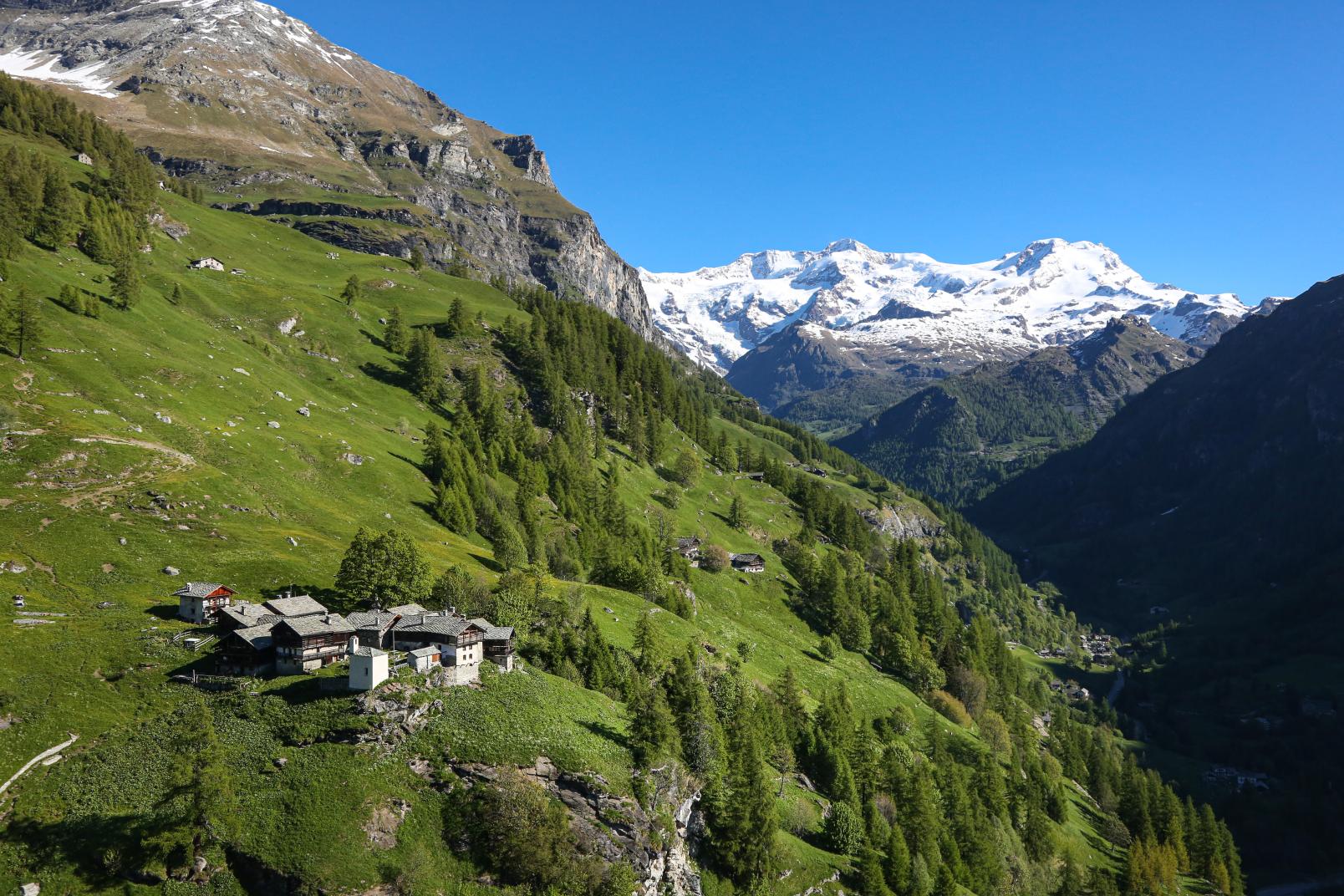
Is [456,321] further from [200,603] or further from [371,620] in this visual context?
[371,620]

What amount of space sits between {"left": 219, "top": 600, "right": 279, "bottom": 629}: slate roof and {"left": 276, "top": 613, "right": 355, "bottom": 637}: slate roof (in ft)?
6.76

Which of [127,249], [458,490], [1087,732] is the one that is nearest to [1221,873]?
[1087,732]

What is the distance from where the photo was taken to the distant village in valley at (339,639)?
180 ft

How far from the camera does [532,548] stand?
10775cm

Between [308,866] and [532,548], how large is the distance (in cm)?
6506

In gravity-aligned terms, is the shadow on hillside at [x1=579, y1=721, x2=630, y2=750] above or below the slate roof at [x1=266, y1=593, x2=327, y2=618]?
below

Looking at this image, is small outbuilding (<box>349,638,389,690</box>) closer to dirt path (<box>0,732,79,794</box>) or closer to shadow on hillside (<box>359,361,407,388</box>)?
dirt path (<box>0,732,79,794</box>)

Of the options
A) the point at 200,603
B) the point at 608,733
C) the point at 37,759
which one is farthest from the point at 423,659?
the point at 37,759

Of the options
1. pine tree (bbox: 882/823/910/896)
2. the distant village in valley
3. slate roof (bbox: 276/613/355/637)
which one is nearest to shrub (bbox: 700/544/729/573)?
pine tree (bbox: 882/823/910/896)

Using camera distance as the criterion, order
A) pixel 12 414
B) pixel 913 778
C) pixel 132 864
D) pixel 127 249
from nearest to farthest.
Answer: pixel 132 864
pixel 12 414
pixel 913 778
pixel 127 249

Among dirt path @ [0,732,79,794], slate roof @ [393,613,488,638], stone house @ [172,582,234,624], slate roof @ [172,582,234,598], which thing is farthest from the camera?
stone house @ [172,582,234,624]

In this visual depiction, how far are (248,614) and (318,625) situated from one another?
586 cm

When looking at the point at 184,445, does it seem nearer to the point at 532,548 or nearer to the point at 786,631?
the point at 532,548

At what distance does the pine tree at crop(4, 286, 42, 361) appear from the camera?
83.9 meters
